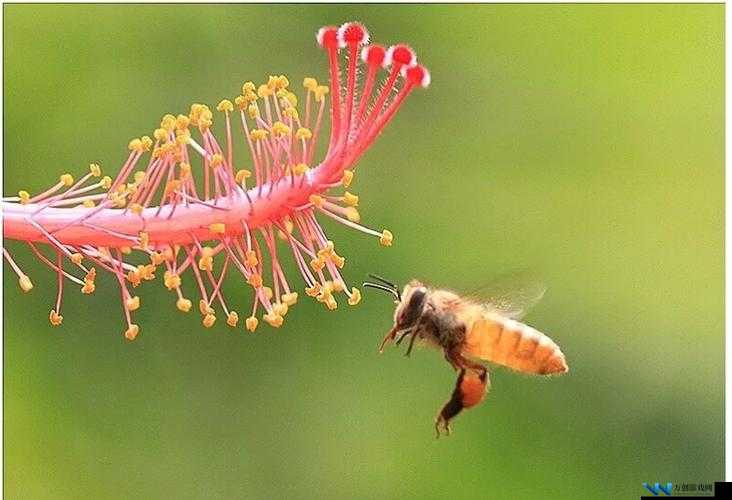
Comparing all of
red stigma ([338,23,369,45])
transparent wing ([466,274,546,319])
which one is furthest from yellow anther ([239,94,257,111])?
transparent wing ([466,274,546,319])

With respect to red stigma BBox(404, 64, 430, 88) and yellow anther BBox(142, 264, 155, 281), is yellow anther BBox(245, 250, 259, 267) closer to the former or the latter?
yellow anther BBox(142, 264, 155, 281)

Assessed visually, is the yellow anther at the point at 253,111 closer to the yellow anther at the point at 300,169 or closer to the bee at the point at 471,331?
the yellow anther at the point at 300,169

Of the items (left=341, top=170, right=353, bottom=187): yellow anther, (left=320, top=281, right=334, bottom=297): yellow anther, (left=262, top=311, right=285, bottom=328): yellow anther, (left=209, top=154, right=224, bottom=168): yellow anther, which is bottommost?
(left=262, top=311, right=285, bottom=328): yellow anther

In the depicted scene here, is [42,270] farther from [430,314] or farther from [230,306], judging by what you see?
[430,314]

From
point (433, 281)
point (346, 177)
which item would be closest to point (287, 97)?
point (346, 177)

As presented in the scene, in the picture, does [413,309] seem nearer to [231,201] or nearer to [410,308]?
[410,308]

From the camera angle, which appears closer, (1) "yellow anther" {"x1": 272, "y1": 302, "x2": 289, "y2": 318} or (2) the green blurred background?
(1) "yellow anther" {"x1": 272, "y1": 302, "x2": 289, "y2": 318}
